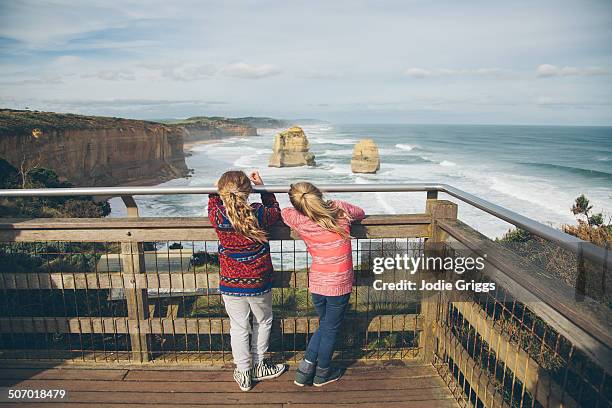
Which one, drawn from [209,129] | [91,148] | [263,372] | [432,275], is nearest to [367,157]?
[91,148]

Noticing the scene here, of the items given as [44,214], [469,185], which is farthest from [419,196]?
[44,214]

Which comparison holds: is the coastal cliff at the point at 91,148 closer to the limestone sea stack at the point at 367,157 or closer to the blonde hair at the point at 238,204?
the limestone sea stack at the point at 367,157

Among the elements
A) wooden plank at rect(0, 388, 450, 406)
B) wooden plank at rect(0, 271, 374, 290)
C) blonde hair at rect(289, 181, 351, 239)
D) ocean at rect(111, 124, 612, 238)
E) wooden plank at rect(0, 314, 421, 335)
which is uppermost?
blonde hair at rect(289, 181, 351, 239)

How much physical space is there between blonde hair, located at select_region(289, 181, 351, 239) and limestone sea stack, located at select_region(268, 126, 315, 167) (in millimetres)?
63060

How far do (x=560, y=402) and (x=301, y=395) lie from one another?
1649 millimetres

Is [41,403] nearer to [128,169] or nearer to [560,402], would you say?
[560,402]

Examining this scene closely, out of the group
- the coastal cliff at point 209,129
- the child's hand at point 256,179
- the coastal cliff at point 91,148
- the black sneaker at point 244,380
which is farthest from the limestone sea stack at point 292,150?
the black sneaker at point 244,380

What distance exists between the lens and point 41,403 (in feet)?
9.78

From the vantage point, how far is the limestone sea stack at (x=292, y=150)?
216 feet

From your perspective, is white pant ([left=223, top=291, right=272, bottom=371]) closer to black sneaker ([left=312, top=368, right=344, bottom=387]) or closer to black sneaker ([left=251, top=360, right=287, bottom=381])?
black sneaker ([left=251, top=360, right=287, bottom=381])

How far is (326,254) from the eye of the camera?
2.94 m

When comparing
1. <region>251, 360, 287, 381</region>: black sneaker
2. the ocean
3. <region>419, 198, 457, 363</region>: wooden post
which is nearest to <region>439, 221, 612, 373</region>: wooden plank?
<region>419, 198, 457, 363</region>: wooden post

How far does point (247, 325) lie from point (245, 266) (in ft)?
1.53

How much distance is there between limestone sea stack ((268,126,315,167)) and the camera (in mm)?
65875
